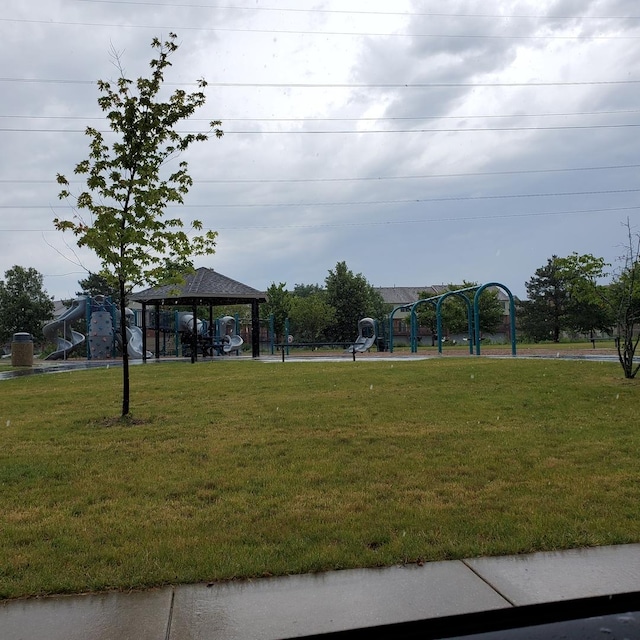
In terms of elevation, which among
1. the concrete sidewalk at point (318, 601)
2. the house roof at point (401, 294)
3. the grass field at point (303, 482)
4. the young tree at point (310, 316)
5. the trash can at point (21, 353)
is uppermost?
the house roof at point (401, 294)

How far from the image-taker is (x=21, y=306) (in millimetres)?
58969

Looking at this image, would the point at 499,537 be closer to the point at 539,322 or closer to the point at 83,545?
the point at 83,545

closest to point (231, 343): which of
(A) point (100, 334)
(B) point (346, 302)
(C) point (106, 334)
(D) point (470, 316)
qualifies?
(C) point (106, 334)

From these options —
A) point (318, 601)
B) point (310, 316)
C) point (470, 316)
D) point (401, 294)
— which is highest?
point (401, 294)

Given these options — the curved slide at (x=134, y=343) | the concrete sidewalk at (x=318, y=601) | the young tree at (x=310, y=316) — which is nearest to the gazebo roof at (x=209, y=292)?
the curved slide at (x=134, y=343)

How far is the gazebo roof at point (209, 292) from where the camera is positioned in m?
26.9

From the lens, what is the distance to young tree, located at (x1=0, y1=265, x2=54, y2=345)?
193 ft

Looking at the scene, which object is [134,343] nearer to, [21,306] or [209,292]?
[209,292]

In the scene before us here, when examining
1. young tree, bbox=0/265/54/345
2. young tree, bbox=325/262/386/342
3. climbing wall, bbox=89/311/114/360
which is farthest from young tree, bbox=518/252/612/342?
young tree, bbox=0/265/54/345

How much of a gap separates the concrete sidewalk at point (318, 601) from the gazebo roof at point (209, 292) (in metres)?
23.4

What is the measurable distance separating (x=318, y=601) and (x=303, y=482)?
217cm

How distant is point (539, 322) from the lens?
220 ft

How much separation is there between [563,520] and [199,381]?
10673 millimetres

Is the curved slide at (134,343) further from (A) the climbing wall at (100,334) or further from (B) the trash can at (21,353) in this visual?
(B) the trash can at (21,353)
